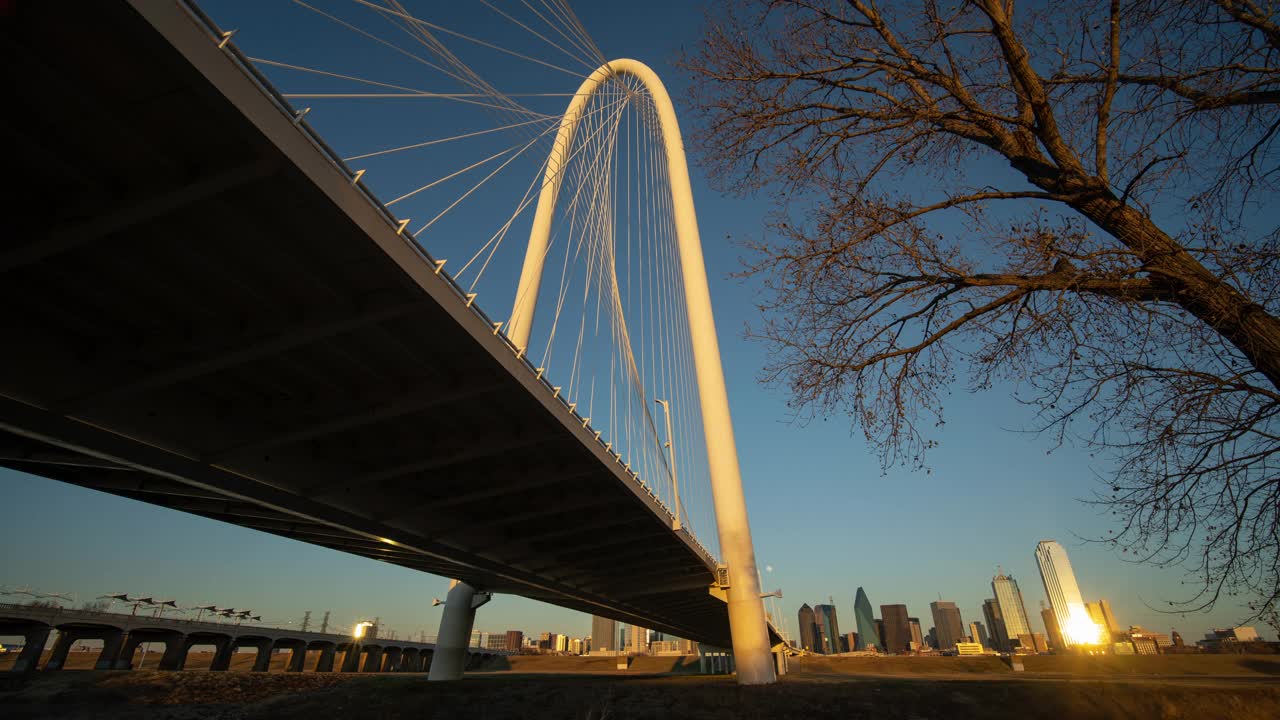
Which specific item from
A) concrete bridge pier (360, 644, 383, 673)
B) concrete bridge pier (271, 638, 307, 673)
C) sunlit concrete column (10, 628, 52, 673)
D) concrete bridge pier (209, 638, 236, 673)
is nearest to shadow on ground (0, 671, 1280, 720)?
sunlit concrete column (10, 628, 52, 673)

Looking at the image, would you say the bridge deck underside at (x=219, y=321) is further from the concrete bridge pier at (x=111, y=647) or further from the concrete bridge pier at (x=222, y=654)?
the concrete bridge pier at (x=222, y=654)

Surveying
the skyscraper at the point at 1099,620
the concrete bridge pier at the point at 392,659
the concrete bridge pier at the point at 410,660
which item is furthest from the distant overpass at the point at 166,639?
the skyscraper at the point at 1099,620

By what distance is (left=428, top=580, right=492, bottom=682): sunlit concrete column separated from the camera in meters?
27.2

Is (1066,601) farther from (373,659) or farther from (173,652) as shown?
(173,652)

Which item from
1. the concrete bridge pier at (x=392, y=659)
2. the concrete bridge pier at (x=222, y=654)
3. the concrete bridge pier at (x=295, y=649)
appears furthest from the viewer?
the concrete bridge pier at (x=392, y=659)

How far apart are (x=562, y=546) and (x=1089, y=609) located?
8202 inches

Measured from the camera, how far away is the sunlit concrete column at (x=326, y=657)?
54572 millimetres

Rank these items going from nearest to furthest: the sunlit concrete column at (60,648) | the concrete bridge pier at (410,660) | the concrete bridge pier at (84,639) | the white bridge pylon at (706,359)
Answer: the white bridge pylon at (706,359) → the sunlit concrete column at (60,648) → the concrete bridge pier at (84,639) → the concrete bridge pier at (410,660)

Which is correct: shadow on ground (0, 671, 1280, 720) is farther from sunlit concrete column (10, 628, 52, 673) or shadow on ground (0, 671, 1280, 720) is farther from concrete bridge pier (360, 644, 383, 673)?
concrete bridge pier (360, 644, 383, 673)

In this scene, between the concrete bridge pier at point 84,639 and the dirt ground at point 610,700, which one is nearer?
the dirt ground at point 610,700

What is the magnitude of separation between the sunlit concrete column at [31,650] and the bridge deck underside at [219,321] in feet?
77.1

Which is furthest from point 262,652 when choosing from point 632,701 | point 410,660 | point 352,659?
point 632,701

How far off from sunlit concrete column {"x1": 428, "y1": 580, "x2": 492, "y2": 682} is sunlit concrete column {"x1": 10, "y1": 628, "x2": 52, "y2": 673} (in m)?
18.8

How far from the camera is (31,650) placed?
28828 mm
